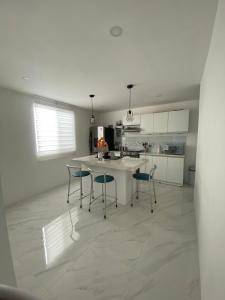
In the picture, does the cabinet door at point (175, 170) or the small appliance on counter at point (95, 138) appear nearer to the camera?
the cabinet door at point (175, 170)

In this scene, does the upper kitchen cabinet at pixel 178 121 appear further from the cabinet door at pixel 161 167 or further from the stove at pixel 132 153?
the stove at pixel 132 153

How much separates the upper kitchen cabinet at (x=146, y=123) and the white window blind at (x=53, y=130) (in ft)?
7.43

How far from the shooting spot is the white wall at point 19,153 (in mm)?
2924

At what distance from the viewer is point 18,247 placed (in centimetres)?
191

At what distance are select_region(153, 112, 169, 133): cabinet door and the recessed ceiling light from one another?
304 centimetres

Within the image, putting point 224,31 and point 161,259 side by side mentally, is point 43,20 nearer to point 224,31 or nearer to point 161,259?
point 224,31

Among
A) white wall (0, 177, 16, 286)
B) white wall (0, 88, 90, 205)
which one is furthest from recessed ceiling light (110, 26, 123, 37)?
white wall (0, 88, 90, 205)

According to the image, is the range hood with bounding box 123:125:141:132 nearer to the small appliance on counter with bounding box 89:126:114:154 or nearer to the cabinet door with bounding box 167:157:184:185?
the small appliance on counter with bounding box 89:126:114:154

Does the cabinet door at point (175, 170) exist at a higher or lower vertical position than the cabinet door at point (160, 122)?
lower

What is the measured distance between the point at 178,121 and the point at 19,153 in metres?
4.08

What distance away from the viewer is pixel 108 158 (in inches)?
130

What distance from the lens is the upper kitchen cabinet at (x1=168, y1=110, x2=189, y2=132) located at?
3.80 meters

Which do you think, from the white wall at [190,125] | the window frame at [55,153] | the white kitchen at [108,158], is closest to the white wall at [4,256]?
the white kitchen at [108,158]

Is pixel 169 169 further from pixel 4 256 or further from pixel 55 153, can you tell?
pixel 4 256
